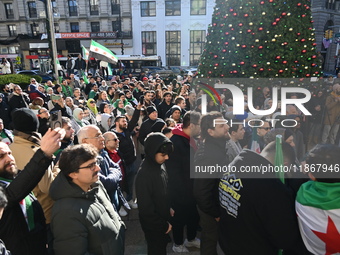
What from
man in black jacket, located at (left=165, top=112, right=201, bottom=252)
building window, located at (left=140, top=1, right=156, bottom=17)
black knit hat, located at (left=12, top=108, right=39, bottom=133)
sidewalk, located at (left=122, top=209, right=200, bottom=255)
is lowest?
sidewalk, located at (left=122, top=209, right=200, bottom=255)

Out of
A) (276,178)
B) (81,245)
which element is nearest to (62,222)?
(81,245)

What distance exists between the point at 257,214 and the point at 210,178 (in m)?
0.71

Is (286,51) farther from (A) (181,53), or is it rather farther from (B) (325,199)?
(A) (181,53)

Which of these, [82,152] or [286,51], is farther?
[286,51]

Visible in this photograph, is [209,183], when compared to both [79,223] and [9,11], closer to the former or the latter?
[79,223]

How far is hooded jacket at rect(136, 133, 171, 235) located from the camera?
104 inches

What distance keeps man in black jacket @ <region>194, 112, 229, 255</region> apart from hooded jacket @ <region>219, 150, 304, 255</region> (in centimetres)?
35

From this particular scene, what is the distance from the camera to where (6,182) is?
1921mm

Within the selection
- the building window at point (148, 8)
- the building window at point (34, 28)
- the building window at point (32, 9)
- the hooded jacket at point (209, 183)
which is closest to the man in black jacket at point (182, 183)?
the hooded jacket at point (209, 183)

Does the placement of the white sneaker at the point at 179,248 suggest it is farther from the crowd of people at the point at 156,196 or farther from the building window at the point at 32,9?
the building window at the point at 32,9

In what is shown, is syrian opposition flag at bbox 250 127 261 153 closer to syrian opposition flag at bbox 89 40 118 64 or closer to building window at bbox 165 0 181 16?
syrian opposition flag at bbox 89 40 118 64

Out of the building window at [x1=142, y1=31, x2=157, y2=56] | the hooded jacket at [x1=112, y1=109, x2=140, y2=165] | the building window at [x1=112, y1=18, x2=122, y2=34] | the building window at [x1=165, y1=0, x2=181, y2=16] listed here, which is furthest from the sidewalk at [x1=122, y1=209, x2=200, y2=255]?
the building window at [x1=165, y1=0, x2=181, y2=16]

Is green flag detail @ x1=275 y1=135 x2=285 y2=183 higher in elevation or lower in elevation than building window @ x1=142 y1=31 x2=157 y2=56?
lower

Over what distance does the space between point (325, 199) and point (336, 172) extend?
0.21 m
